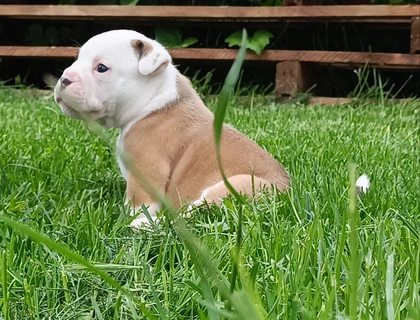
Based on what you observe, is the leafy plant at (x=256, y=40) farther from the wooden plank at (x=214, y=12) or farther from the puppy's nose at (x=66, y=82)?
the puppy's nose at (x=66, y=82)

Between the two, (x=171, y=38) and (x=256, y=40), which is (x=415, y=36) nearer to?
(x=256, y=40)

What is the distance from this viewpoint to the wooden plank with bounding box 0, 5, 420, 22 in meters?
4.87

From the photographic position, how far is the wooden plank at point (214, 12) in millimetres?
4871

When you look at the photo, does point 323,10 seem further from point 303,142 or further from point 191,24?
point 303,142

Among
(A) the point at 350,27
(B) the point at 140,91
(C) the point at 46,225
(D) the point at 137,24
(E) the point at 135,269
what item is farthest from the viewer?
(D) the point at 137,24

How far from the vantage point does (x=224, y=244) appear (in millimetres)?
1324

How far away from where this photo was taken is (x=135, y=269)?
1193 mm

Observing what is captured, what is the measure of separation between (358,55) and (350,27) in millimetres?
959

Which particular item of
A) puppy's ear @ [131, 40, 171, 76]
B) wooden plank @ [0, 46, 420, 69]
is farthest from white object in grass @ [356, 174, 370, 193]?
wooden plank @ [0, 46, 420, 69]

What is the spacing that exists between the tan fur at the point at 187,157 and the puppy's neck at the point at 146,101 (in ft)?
0.08

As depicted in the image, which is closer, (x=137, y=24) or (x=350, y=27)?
(x=350, y=27)

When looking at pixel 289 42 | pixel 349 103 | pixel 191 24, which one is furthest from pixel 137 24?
pixel 349 103

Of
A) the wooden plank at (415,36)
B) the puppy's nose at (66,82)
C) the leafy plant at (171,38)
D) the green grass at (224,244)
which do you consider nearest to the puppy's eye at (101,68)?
the puppy's nose at (66,82)

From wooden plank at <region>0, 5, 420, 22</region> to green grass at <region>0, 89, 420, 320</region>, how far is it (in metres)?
2.37
